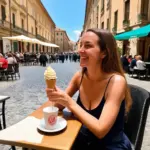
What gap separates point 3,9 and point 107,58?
944 inches

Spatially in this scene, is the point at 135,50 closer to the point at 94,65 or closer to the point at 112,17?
the point at 112,17

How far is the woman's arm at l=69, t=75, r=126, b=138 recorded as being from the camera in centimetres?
131

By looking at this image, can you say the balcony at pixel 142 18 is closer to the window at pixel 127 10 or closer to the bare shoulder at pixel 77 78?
the window at pixel 127 10

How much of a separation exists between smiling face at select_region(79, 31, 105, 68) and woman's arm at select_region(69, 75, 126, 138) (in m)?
0.22

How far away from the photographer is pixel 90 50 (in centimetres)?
151

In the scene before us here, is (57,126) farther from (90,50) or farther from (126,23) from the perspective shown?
(126,23)

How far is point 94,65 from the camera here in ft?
5.23

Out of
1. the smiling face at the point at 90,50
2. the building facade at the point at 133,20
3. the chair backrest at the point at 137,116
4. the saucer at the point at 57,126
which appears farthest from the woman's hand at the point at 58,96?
the building facade at the point at 133,20

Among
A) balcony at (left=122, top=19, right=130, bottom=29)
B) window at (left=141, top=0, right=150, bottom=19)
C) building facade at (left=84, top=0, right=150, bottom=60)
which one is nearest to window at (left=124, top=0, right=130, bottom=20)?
building facade at (left=84, top=0, right=150, bottom=60)

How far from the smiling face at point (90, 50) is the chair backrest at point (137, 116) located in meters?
0.51

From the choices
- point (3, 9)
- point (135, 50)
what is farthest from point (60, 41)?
point (135, 50)

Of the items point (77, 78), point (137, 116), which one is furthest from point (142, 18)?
point (137, 116)

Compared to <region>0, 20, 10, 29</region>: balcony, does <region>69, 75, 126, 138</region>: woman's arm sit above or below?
below

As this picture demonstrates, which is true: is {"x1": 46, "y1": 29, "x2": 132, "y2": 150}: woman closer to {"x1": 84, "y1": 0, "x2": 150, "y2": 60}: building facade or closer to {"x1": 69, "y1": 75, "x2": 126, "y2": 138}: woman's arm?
{"x1": 69, "y1": 75, "x2": 126, "y2": 138}: woman's arm
